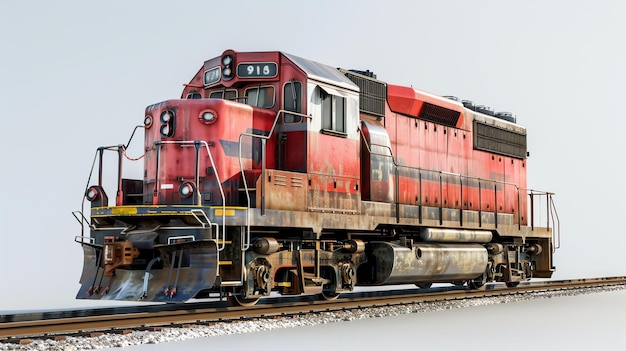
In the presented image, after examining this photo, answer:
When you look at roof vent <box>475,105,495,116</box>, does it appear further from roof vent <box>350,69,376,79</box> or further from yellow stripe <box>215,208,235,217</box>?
yellow stripe <box>215,208,235,217</box>

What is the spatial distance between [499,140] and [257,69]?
810 centimetres

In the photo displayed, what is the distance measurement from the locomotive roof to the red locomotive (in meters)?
0.03

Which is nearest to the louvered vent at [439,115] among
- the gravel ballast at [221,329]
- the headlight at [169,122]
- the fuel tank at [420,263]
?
the fuel tank at [420,263]

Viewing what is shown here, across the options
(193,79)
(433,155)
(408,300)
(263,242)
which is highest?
(193,79)

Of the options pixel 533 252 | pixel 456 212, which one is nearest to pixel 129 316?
pixel 456 212

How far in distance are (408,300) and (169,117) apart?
508cm

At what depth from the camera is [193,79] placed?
12867mm

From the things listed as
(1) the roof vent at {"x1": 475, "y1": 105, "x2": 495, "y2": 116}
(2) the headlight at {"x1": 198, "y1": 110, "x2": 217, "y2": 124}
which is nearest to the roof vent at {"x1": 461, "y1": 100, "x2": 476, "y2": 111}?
(1) the roof vent at {"x1": 475, "y1": 105, "x2": 495, "y2": 116}

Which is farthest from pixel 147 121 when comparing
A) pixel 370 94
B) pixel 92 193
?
pixel 370 94

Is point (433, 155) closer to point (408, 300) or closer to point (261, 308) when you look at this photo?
point (408, 300)

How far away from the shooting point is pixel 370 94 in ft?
45.2

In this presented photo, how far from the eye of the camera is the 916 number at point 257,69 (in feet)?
38.5

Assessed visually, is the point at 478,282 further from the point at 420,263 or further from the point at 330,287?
the point at 330,287

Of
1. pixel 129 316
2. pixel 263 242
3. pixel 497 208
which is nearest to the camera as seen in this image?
pixel 129 316
